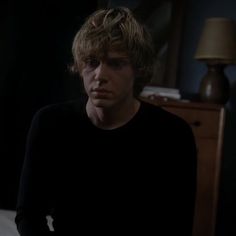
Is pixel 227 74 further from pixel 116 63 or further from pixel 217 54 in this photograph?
pixel 116 63

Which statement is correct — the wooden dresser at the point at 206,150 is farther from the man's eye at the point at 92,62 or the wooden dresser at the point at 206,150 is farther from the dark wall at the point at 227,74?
the man's eye at the point at 92,62

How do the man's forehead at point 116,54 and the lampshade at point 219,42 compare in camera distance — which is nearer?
the man's forehead at point 116,54

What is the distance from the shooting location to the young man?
1216 mm

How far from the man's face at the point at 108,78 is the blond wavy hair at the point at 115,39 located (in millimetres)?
17

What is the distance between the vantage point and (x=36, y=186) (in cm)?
122

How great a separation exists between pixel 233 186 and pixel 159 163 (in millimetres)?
1601

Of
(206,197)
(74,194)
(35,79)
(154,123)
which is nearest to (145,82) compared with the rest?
(154,123)

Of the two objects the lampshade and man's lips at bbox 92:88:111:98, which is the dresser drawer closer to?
the lampshade

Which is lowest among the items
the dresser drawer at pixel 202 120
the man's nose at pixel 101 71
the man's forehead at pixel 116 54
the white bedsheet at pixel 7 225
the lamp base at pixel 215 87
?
the white bedsheet at pixel 7 225

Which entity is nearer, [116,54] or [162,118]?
[116,54]

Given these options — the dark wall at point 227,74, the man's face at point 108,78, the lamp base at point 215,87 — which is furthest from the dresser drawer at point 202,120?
the man's face at point 108,78

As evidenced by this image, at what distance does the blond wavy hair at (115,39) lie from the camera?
1150 millimetres

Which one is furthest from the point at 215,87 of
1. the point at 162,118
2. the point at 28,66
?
the point at 162,118

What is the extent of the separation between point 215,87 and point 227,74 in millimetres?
356
